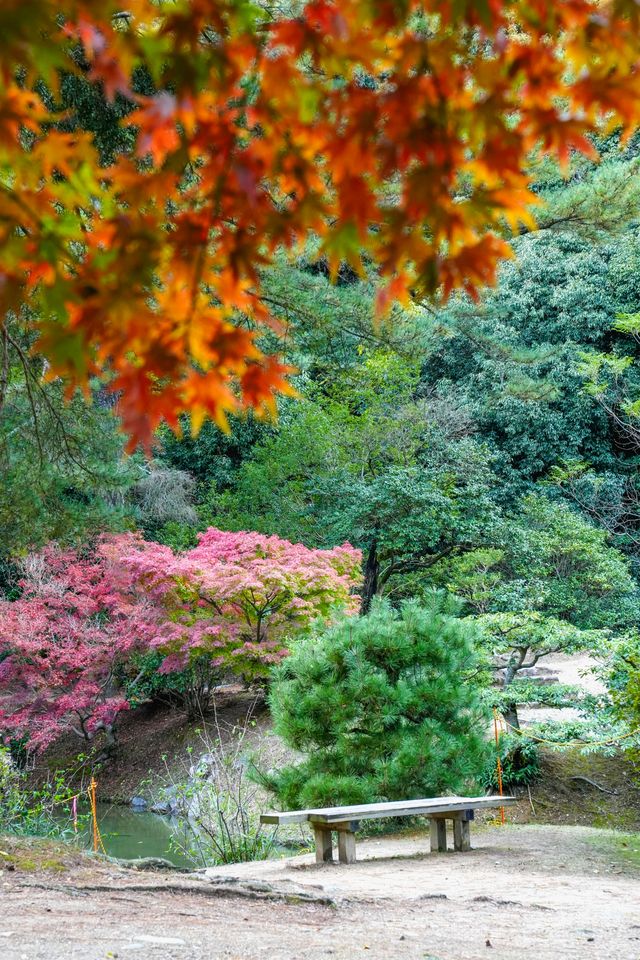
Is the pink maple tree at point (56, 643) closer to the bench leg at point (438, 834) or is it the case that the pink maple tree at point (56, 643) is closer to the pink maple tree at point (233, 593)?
the pink maple tree at point (233, 593)

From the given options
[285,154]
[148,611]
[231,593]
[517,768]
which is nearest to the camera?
[285,154]

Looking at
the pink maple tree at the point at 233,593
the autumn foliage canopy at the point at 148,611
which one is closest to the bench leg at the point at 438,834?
the pink maple tree at the point at 233,593

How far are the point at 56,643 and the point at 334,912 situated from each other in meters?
8.17

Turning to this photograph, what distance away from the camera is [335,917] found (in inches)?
132

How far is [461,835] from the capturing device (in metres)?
5.62

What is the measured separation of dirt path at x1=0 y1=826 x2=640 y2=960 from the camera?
9.07ft

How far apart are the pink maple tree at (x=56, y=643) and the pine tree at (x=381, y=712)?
4924mm

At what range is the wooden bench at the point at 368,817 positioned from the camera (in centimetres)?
500

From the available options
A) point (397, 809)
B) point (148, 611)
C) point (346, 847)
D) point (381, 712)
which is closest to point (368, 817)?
point (397, 809)

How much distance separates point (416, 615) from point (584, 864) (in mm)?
1913

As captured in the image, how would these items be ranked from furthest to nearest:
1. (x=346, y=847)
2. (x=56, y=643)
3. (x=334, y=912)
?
(x=56, y=643) < (x=346, y=847) < (x=334, y=912)

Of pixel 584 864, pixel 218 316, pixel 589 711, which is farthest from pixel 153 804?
pixel 218 316

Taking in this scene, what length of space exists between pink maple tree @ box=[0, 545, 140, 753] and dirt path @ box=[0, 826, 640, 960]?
6.09 meters

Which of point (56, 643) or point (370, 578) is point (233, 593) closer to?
point (56, 643)
